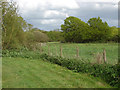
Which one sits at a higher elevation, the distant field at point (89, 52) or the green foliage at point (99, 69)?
the distant field at point (89, 52)

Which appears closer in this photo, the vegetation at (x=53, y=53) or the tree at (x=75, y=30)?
the vegetation at (x=53, y=53)

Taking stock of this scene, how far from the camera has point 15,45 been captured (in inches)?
659

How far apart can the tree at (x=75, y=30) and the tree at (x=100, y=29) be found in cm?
121

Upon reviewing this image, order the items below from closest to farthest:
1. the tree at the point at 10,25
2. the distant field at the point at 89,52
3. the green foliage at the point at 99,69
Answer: the green foliage at the point at 99,69, the distant field at the point at 89,52, the tree at the point at 10,25

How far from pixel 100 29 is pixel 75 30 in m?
4.35

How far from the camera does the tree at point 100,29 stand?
2308cm

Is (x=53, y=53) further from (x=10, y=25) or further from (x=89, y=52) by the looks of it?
(x=10, y=25)

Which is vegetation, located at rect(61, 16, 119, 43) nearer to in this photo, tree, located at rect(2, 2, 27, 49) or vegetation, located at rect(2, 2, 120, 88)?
vegetation, located at rect(2, 2, 120, 88)

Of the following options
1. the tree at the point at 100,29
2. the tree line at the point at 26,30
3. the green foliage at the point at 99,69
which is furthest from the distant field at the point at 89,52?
the tree at the point at 100,29

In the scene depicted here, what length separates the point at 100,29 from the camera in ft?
81.5

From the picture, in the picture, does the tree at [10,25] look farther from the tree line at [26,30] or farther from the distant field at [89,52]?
the distant field at [89,52]

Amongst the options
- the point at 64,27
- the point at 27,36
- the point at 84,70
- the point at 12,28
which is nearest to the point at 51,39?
the point at 64,27

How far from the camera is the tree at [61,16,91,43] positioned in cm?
2523

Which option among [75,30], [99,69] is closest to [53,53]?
[99,69]
